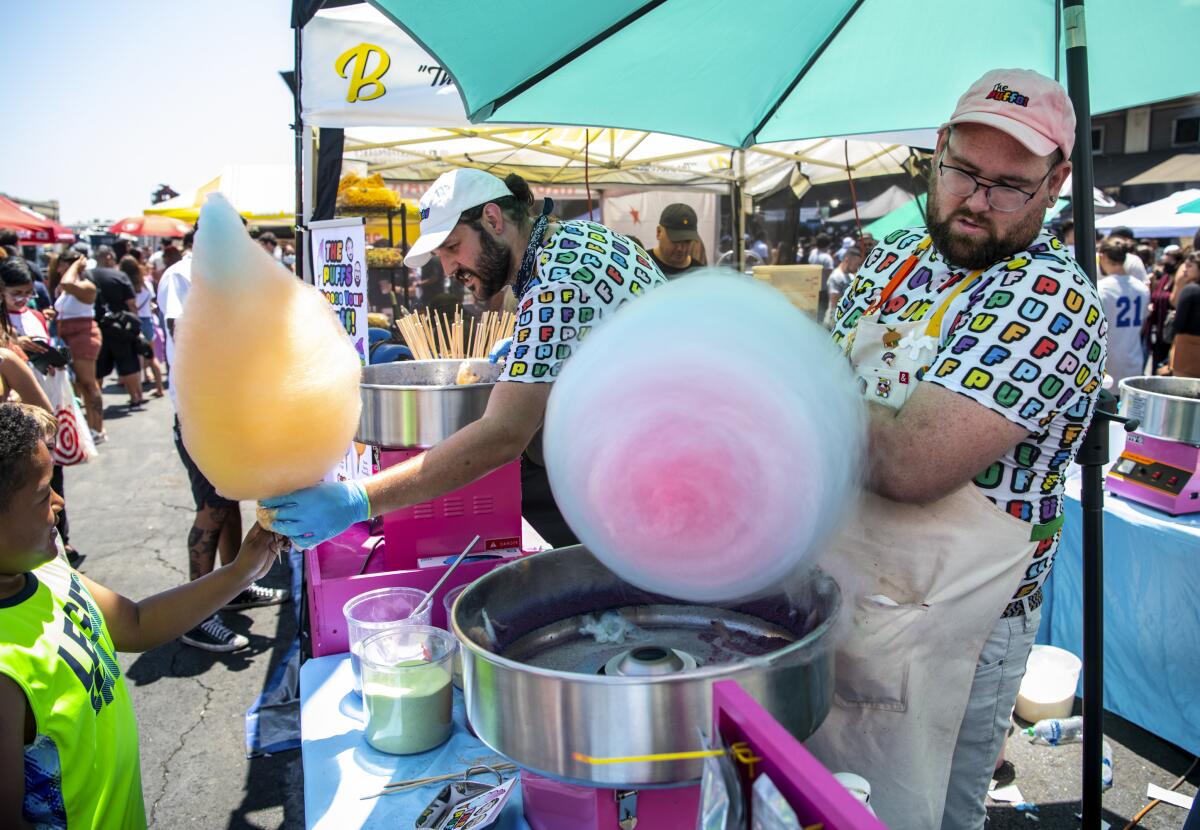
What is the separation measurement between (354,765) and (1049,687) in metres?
2.67

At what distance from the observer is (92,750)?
1380 millimetres

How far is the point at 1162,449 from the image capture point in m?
2.80

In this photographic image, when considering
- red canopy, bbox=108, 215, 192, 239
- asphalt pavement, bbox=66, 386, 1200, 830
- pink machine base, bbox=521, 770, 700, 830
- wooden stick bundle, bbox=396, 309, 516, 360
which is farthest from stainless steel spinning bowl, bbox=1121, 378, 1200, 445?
red canopy, bbox=108, 215, 192, 239

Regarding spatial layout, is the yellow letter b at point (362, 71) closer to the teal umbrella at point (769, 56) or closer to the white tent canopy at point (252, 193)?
the teal umbrella at point (769, 56)

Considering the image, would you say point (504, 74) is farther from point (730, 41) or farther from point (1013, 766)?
point (1013, 766)

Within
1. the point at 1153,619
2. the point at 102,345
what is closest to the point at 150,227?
the point at 102,345

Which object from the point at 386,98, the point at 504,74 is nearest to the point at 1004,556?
the point at 504,74

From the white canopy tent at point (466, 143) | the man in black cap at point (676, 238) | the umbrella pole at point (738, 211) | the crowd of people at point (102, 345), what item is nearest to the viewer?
the white canopy tent at point (466, 143)

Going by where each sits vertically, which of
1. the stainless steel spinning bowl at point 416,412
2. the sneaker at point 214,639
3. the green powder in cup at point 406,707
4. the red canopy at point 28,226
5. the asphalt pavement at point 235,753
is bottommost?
the asphalt pavement at point 235,753

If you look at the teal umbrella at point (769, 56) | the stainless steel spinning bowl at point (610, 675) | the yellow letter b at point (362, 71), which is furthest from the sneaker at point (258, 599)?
the stainless steel spinning bowl at point (610, 675)

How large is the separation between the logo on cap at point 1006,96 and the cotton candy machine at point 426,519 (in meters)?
1.27

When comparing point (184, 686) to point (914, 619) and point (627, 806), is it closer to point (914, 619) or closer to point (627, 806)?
point (627, 806)

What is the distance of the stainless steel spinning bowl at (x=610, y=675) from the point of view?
38.1 inches

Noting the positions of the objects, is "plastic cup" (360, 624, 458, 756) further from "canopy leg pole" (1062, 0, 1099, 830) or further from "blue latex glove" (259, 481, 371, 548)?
"canopy leg pole" (1062, 0, 1099, 830)
